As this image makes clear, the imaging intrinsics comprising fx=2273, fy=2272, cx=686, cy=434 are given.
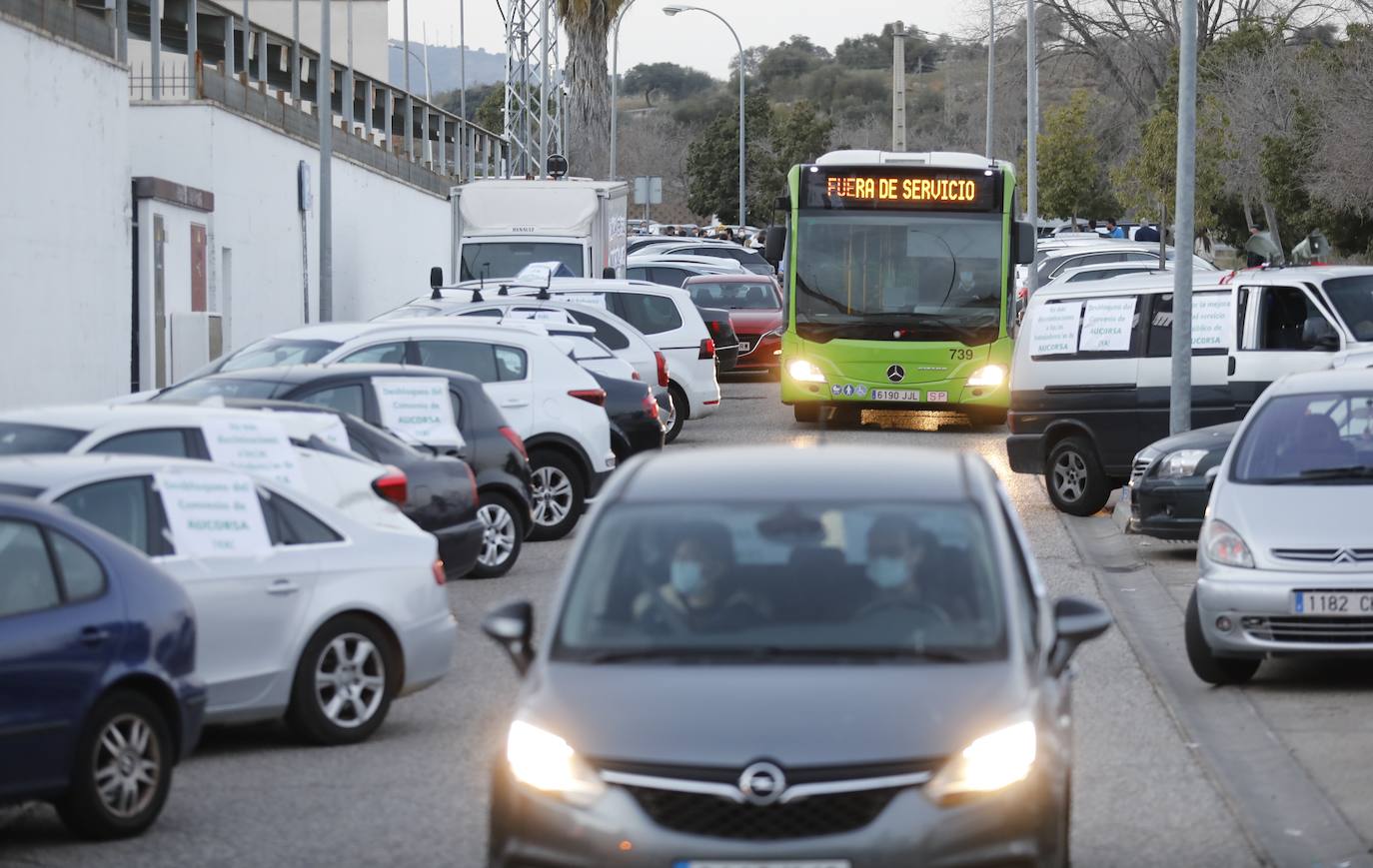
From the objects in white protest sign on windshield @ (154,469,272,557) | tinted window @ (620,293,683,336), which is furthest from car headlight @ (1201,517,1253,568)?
tinted window @ (620,293,683,336)

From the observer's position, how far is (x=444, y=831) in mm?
8305

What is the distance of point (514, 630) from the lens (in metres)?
6.55

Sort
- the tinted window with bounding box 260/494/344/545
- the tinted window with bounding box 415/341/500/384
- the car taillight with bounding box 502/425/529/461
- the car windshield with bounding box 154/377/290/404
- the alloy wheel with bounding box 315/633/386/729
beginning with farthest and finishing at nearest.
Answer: the tinted window with bounding box 415/341/500/384
the car taillight with bounding box 502/425/529/461
the car windshield with bounding box 154/377/290/404
the alloy wheel with bounding box 315/633/386/729
the tinted window with bounding box 260/494/344/545

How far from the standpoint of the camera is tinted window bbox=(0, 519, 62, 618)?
776 centimetres

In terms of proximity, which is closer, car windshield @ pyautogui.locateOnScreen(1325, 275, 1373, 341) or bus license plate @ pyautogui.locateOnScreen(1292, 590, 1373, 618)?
bus license plate @ pyautogui.locateOnScreen(1292, 590, 1373, 618)

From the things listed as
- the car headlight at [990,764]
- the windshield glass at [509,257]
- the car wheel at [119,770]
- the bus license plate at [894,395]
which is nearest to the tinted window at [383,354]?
the car wheel at [119,770]

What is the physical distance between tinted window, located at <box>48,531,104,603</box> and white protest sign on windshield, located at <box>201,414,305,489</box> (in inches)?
103

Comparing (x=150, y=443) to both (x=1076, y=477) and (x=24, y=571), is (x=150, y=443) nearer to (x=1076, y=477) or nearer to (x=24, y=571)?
(x=24, y=571)

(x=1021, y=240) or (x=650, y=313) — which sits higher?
(x=1021, y=240)

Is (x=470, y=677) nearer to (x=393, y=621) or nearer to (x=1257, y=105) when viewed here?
(x=393, y=621)

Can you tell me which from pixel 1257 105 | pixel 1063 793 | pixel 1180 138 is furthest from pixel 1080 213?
pixel 1063 793

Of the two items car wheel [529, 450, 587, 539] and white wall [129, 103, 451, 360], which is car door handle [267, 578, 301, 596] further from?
white wall [129, 103, 451, 360]

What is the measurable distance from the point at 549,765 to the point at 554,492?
1228 centimetres

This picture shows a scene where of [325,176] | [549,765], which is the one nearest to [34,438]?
[549,765]
